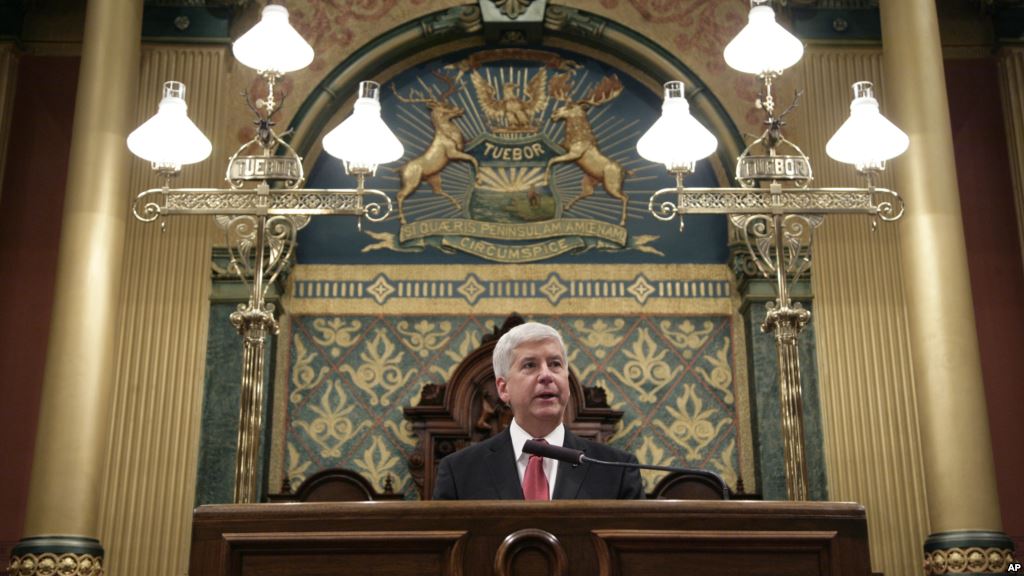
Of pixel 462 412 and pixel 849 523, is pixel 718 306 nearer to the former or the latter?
pixel 462 412

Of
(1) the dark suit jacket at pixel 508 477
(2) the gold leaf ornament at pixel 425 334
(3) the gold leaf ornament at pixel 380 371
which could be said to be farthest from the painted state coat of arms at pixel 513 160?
(1) the dark suit jacket at pixel 508 477

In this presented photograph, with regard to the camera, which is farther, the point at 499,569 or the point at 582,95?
the point at 582,95

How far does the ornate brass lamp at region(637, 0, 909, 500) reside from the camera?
4566 millimetres

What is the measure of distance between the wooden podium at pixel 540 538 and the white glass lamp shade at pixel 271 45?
2590mm

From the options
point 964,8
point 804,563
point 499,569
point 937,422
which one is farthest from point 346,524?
point 964,8

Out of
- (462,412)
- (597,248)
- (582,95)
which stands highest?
(582,95)

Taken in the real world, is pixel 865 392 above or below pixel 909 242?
below

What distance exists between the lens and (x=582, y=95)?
760 cm

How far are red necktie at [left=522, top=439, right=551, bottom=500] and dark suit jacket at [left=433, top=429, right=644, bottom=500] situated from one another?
0.03 meters

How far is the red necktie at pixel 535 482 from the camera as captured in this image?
3133 millimetres

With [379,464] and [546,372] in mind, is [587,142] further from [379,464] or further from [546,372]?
[546,372]

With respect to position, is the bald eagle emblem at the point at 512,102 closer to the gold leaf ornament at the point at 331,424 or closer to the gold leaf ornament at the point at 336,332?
the gold leaf ornament at the point at 336,332

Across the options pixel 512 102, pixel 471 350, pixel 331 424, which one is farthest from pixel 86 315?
pixel 512 102

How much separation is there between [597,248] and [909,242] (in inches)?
76.9
